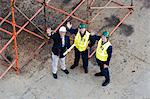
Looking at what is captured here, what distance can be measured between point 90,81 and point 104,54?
3.34 ft

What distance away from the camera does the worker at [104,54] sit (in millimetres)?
10656

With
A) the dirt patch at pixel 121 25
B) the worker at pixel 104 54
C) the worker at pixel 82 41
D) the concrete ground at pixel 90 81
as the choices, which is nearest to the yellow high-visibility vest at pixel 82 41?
the worker at pixel 82 41

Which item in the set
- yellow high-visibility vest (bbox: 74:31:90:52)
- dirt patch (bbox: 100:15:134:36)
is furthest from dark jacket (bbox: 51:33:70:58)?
dirt patch (bbox: 100:15:134:36)

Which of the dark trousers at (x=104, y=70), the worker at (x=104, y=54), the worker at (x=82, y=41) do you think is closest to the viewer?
the worker at (x=104, y=54)

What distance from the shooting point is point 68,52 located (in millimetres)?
11961

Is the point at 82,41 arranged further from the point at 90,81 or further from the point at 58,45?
the point at 90,81

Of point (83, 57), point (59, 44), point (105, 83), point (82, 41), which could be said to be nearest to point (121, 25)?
point (83, 57)

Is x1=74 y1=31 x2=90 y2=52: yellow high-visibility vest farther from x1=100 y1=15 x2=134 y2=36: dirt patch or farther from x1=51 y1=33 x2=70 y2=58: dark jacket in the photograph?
x1=100 y1=15 x2=134 y2=36: dirt patch

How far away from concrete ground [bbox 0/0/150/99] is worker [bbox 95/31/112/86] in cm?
36

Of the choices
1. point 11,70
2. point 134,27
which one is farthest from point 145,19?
point 11,70

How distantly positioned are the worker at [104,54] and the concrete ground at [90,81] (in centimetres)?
36

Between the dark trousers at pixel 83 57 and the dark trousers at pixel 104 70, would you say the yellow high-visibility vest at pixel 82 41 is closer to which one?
the dark trousers at pixel 83 57

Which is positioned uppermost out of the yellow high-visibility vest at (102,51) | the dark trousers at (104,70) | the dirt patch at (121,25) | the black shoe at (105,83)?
the yellow high-visibility vest at (102,51)

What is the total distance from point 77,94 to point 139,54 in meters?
2.10
